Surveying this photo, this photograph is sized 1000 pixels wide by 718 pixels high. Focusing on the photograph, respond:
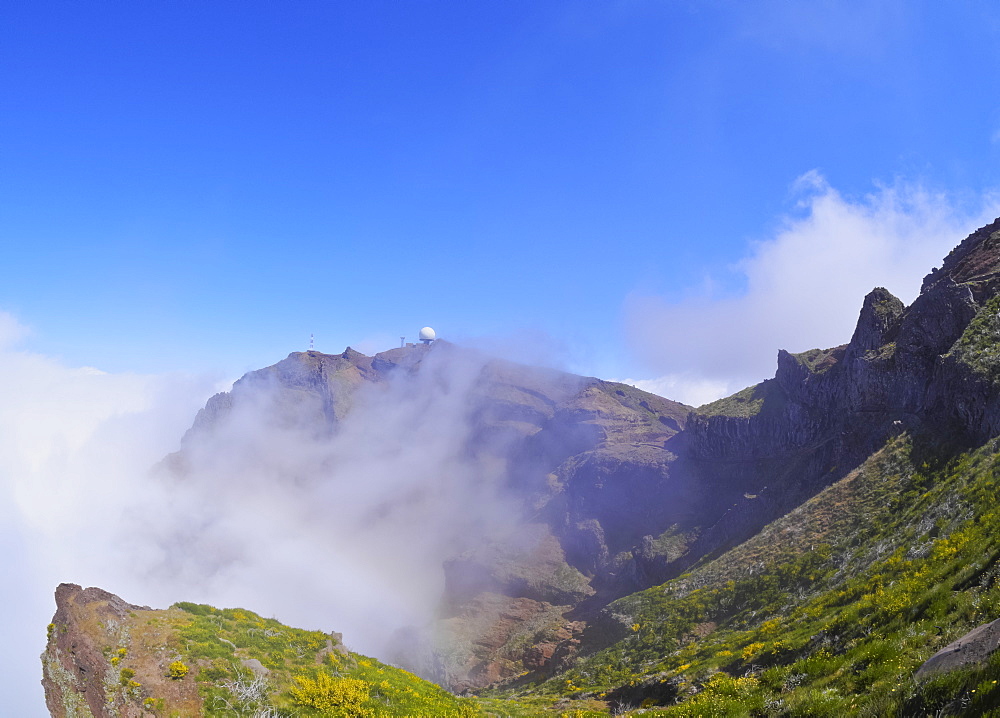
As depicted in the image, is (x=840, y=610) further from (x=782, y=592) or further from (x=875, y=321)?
(x=875, y=321)

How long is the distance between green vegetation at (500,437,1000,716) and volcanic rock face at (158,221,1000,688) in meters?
12.7

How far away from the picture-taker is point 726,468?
→ 146 meters

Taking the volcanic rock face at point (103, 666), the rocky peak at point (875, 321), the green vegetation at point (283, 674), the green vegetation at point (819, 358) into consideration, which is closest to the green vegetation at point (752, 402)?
the green vegetation at point (819, 358)

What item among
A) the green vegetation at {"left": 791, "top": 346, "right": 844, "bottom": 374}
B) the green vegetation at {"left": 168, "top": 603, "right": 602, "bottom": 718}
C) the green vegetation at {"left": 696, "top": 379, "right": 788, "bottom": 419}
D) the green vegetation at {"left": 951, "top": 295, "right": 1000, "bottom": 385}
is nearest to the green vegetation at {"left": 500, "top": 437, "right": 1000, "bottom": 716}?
the green vegetation at {"left": 951, "top": 295, "right": 1000, "bottom": 385}

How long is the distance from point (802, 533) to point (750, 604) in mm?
12658

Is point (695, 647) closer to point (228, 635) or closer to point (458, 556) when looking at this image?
point (228, 635)

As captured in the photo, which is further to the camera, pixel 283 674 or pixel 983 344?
pixel 983 344

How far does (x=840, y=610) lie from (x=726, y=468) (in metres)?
131

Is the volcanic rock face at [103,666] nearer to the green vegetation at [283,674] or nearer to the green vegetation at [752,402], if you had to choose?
the green vegetation at [283,674]

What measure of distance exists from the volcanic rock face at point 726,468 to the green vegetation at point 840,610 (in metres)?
12.7

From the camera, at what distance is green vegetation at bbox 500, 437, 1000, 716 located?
1349 cm

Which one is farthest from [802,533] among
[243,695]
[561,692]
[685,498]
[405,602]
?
[405,602]

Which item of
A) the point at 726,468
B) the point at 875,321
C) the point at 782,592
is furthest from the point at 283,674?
the point at 726,468

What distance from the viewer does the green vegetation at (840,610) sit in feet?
44.3
